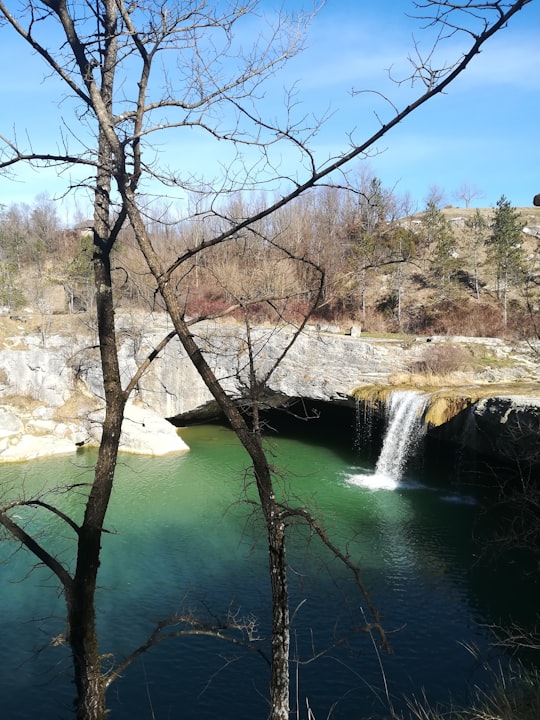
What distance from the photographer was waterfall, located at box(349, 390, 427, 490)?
1683 centimetres

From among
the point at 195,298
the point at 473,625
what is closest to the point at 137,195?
the point at 473,625

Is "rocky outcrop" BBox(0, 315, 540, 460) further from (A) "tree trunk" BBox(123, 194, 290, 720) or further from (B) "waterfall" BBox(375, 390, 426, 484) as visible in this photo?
(A) "tree trunk" BBox(123, 194, 290, 720)

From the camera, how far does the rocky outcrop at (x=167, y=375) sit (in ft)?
64.1

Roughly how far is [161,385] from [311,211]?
19.2m

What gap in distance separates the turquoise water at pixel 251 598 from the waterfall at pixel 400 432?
974 mm

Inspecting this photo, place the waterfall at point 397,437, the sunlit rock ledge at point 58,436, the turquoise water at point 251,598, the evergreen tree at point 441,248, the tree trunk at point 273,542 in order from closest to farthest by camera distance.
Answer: the tree trunk at point 273,542 → the turquoise water at point 251,598 → the waterfall at point 397,437 → the sunlit rock ledge at point 58,436 → the evergreen tree at point 441,248

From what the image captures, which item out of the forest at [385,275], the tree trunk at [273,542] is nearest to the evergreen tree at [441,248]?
the forest at [385,275]

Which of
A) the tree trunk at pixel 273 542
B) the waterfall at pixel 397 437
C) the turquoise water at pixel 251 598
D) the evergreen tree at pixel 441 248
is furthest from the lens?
the evergreen tree at pixel 441 248

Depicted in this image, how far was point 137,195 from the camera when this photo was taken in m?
4.17

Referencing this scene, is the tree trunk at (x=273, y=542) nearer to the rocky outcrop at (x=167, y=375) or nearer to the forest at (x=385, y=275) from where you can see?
the rocky outcrop at (x=167, y=375)

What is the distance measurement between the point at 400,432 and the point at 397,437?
18 centimetres

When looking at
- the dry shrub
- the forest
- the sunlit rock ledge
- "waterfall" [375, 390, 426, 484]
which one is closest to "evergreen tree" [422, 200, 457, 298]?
the forest

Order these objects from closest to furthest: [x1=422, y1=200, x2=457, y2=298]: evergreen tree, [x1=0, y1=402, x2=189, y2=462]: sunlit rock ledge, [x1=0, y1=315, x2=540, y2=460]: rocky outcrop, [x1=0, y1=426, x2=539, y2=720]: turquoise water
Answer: [x1=0, y1=426, x2=539, y2=720]: turquoise water → [x1=0, y1=402, x2=189, y2=462]: sunlit rock ledge → [x1=0, y1=315, x2=540, y2=460]: rocky outcrop → [x1=422, y1=200, x2=457, y2=298]: evergreen tree

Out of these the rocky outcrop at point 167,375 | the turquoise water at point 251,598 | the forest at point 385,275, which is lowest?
the turquoise water at point 251,598
